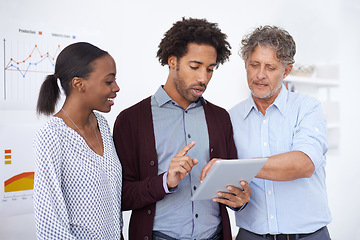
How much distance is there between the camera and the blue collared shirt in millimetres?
1606

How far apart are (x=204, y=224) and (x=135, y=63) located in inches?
56.8

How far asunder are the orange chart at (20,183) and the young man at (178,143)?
74cm

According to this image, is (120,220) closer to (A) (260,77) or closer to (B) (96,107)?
(B) (96,107)

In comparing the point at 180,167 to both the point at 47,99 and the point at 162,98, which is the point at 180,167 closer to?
the point at 162,98

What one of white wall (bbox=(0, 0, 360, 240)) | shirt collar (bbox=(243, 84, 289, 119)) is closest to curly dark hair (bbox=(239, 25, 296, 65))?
shirt collar (bbox=(243, 84, 289, 119))

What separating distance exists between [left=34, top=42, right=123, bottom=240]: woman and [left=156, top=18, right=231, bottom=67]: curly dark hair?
346 millimetres

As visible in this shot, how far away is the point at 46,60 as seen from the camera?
2.20 metres

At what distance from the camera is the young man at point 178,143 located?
5.24ft

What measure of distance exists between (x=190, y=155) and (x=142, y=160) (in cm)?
21

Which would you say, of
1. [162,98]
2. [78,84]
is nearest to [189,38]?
[162,98]

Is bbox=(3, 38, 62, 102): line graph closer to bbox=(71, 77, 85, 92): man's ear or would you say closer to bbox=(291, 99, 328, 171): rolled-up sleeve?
bbox=(71, 77, 85, 92): man's ear

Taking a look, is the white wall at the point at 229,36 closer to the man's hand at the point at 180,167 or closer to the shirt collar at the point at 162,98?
the shirt collar at the point at 162,98

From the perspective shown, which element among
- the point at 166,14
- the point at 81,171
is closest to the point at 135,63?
the point at 166,14

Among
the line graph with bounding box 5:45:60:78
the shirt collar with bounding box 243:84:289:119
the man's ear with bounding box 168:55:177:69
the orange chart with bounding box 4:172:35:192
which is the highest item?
the line graph with bounding box 5:45:60:78
